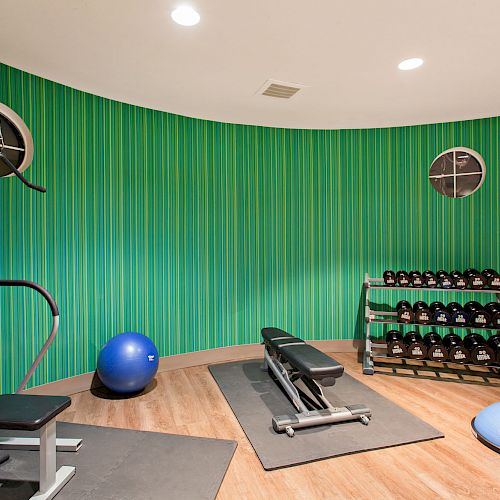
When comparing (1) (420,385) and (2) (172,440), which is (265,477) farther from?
(1) (420,385)

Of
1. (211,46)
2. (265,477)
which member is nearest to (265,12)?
(211,46)

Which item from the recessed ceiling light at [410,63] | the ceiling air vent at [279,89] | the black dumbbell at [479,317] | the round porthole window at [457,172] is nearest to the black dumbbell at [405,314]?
the black dumbbell at [479,317]

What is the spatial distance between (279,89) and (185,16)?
127 centimetres

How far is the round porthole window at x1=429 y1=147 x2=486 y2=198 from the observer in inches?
171

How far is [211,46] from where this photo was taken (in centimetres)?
265

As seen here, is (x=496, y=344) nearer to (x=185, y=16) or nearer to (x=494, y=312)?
(x=494, y=312)

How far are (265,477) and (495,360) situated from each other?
2.57 m

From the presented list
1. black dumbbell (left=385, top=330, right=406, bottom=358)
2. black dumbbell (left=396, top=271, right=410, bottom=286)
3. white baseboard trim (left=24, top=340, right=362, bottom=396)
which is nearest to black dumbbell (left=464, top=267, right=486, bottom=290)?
black dumbbell (left=396, top=271, right=410, bottom=286)

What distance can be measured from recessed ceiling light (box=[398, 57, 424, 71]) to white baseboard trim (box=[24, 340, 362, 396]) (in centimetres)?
297

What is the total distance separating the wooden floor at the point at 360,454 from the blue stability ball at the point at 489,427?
0.16ft

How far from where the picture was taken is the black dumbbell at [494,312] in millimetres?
3580

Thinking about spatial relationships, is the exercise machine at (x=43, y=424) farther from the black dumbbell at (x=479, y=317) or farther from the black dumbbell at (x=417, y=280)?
the black dumbbell at (x=479, y=317)

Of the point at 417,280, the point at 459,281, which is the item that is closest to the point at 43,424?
the point at 417,280

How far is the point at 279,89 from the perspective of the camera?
11.2ft
